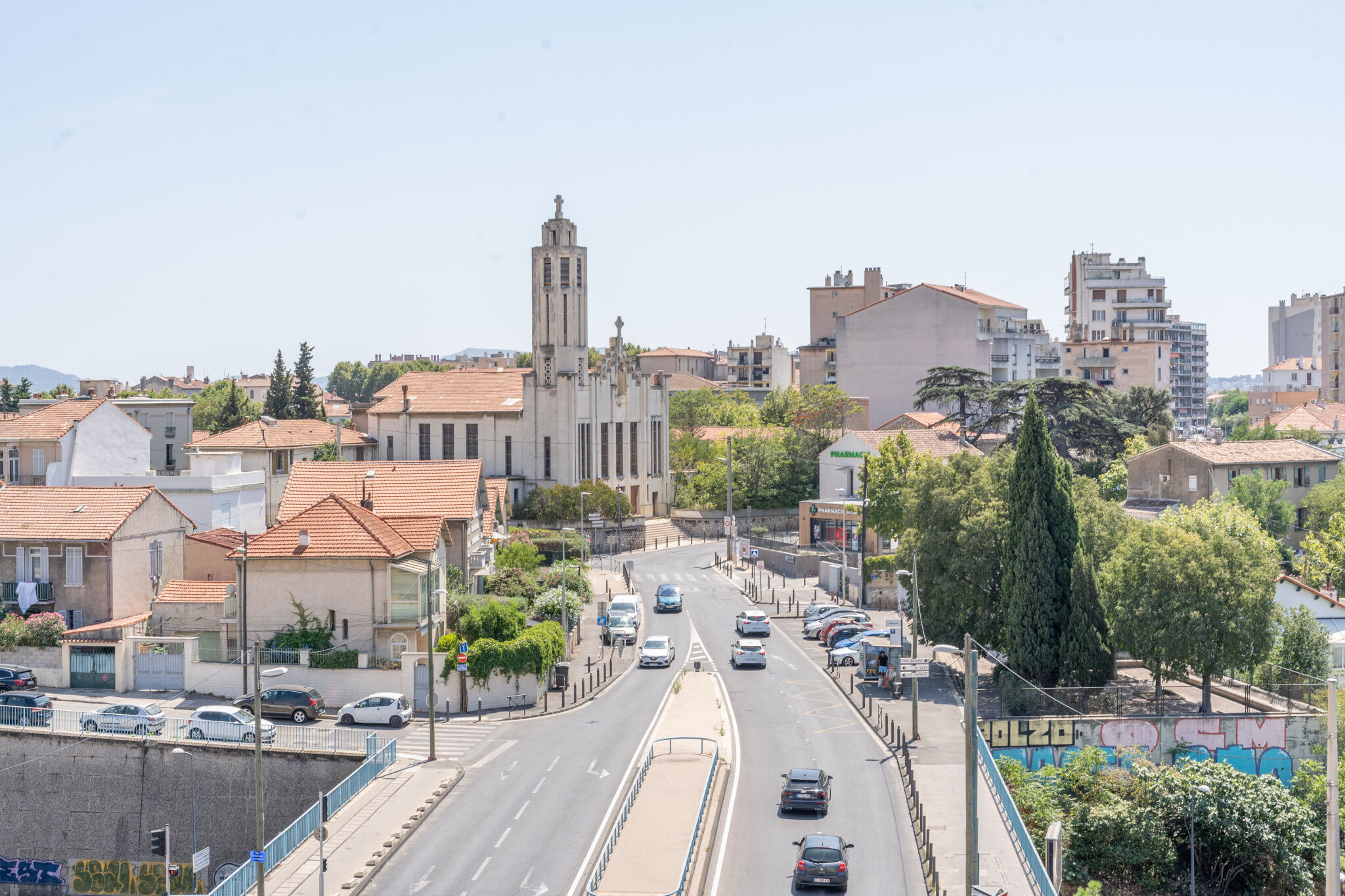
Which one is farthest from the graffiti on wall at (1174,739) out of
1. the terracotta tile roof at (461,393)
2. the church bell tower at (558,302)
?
the terracotta tile roof at (461,393)

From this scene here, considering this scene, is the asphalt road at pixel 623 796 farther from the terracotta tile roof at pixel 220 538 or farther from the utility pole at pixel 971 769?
the terracotta tile roof at pixel 220 538

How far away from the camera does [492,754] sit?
144 feet

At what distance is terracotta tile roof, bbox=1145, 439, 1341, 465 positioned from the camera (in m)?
80.4

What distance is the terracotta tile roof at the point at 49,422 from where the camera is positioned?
6788cm

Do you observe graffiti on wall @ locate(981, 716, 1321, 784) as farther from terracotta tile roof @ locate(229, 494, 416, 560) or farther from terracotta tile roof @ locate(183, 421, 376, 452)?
terracotta tile roof @ locate(183, 421, 376, 452)

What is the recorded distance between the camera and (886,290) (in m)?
148

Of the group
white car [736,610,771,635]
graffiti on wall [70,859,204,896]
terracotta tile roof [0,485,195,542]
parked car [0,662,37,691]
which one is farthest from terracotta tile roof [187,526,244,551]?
white car [736,610,771,635]

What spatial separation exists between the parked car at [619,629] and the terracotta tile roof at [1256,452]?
131 feet

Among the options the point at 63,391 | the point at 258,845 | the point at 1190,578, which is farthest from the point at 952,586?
the point at 63,391

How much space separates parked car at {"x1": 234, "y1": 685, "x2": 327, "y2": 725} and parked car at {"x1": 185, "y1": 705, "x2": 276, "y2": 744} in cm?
260

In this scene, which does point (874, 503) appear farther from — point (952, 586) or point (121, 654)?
point (121, 654)

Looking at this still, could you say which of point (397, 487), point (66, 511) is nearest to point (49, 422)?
point (66, 511)

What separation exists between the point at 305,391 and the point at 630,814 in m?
112

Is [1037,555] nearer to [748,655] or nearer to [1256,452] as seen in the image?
[748,655]
